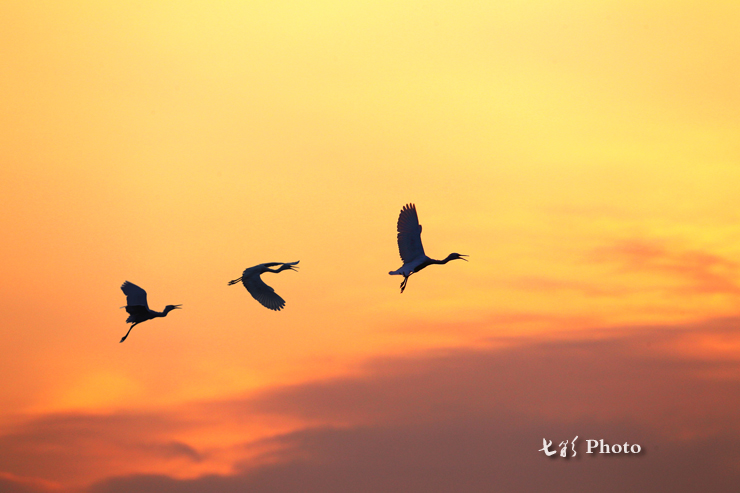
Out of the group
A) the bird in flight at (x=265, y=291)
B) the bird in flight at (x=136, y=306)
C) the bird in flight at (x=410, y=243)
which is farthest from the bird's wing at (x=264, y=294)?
the bird in flight at (x=410, y=243)

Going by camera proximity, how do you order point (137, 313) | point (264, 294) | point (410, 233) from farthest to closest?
point (264, 294) → point (137, 313) → point (410, 233)

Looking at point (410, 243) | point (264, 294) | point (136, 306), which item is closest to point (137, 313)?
point (136, 306)

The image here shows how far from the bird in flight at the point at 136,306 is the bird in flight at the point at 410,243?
1589 centimetres

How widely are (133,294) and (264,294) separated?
31.8 feet

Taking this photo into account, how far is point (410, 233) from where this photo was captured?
59.8 m

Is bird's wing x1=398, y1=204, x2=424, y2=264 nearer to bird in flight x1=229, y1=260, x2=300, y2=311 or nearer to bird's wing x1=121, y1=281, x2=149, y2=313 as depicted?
bird in flight x1=229, y1=260, x2=300, y2=311

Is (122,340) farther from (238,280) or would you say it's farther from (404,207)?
(404,207)

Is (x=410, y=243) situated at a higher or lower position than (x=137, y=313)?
higher

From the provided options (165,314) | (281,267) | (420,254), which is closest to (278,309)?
(281,267)

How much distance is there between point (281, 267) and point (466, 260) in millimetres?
12555

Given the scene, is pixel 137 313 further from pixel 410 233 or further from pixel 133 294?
pixel 410 233

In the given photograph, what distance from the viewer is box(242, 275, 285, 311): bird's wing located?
66062 millimetres

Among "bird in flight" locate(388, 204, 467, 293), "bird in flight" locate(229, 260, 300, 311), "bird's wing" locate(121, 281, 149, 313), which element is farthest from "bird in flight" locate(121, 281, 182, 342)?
"bird in flight" locate(388, 204, 467, 293)

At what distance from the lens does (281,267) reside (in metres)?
65.7
